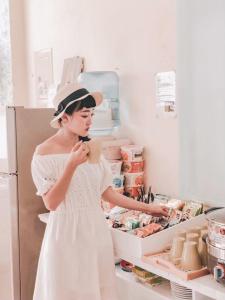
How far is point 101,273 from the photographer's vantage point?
184 centimetres

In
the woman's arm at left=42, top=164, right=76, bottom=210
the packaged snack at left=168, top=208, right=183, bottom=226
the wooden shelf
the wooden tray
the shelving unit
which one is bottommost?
the wooden shelf

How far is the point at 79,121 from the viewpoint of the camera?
180 centimetres

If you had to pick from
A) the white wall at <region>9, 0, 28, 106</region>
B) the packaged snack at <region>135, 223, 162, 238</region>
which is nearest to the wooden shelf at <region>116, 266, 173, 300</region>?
the packaged snack at <region>135, 223, 162, 238</region>

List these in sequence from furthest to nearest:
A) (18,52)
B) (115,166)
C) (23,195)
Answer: (18,52) → (23,195) → (115,166)

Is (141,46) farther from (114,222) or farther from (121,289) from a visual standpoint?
(121,289)

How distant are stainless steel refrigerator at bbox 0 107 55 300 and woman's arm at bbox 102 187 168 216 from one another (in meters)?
0.63

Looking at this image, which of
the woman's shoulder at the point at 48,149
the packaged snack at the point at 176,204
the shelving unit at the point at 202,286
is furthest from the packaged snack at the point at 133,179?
the shelving unit at the point at 202,286

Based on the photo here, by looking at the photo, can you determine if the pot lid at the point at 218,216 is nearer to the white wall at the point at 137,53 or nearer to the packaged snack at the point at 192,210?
the packaged snack at the point at 192,210

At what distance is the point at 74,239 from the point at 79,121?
48cm

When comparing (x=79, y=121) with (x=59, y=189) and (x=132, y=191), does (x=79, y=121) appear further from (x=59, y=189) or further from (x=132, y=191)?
(x=132, y=191)

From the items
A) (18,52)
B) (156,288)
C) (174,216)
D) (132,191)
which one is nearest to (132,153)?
(132,191)

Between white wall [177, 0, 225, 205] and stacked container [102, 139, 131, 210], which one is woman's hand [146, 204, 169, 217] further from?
stacked container [102, 139, 131, 210]

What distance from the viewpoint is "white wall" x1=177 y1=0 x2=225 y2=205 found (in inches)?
68.2

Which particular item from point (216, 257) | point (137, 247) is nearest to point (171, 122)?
point (137, 247)
